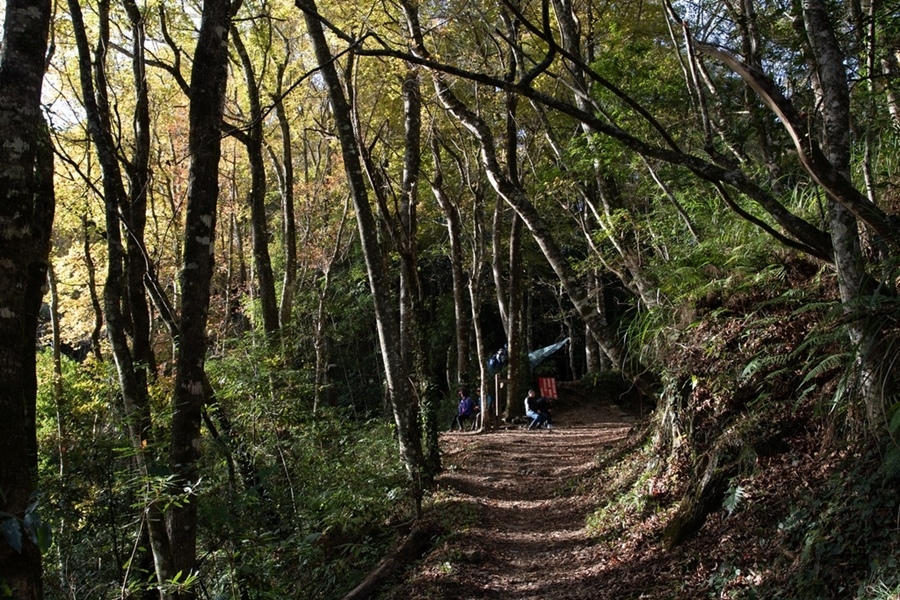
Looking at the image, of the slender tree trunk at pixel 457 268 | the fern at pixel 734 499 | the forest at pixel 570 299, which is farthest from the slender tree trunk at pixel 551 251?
the slender tree trunk at pixel 457 268

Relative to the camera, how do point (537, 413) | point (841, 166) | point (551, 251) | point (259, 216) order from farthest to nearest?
point (537, 413) < point (259, 216) < point (551, 251) < point (841, 166)

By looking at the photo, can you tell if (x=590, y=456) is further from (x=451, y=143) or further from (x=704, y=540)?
(x=451, y=143)

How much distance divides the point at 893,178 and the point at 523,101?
33.5 ft

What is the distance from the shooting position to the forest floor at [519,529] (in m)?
5.68

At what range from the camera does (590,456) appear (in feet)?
36.6

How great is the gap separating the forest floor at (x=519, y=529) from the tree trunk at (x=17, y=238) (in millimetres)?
3557

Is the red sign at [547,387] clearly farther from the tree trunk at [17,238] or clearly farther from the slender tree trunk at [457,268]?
the tree trunk at [17,238]

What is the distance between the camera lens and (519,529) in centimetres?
754

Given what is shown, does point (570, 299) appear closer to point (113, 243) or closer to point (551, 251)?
point (551, 251)

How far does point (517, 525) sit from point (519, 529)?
0.16 meters

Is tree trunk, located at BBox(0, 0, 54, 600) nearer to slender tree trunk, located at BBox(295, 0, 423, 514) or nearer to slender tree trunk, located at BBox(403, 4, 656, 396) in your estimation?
slender tree trunk, located at BBox(295, 0, 423, 514)

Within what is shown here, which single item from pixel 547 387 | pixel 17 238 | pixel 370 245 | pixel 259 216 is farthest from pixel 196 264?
pixel 547 387

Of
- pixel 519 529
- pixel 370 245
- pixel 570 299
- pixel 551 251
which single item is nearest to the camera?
pixel 519 529

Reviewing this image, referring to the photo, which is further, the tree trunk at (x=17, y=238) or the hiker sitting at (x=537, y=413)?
the hiker sitting at (x=537, y=413)
